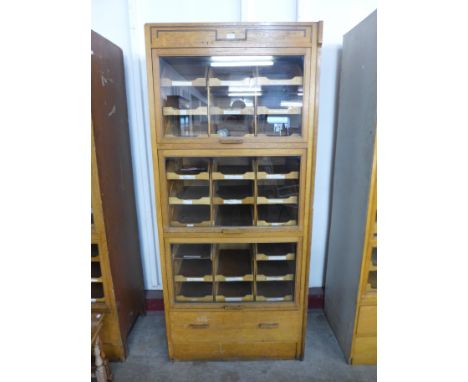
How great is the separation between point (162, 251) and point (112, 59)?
1.09 meters

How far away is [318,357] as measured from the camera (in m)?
1.78

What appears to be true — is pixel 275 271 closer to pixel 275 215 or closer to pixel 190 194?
pixel 275 215

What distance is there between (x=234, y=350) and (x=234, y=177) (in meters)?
1.04

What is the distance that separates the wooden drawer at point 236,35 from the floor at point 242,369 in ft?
5.77

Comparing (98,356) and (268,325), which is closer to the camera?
(98,356)

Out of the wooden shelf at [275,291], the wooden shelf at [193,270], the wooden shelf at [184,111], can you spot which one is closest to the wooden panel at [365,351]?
the wooden shelf at [275,291]

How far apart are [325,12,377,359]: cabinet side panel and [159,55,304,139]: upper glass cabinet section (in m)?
0.32

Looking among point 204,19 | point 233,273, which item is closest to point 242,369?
point 233,273

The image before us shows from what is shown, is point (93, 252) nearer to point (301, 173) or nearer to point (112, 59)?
point (112, 59)

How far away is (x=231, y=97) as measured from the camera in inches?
60.5

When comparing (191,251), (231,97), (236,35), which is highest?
(236,35)
